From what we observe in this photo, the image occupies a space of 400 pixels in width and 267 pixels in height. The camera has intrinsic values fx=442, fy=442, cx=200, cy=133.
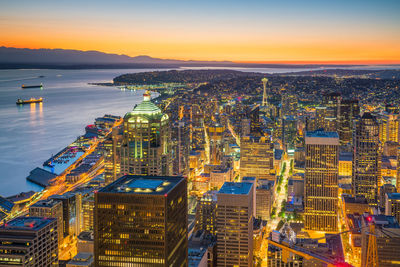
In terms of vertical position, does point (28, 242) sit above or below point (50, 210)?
above

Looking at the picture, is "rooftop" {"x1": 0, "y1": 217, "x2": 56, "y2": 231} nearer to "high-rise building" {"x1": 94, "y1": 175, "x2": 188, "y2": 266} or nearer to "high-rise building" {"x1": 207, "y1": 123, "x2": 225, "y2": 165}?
"high-rise building" {"x1": 94, "y1": 175, "x2": 188, "y2": 266}

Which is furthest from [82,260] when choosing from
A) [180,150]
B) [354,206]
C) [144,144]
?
[180,150]

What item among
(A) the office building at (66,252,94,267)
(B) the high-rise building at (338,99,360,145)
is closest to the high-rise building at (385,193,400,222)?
(A) the office building at (66,252,94,267)

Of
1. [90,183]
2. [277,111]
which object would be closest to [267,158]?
[90,183]

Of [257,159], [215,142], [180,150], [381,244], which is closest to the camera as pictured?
[381,244]

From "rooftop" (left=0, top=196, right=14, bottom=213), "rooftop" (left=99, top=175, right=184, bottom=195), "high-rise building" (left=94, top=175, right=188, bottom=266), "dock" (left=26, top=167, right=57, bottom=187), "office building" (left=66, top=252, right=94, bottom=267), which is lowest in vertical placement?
"office building" (left=66, top=252, right=94, bottom=267)

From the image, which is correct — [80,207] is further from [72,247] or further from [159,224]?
[159,224]

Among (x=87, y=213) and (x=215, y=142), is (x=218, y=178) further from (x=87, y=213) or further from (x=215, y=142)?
(x=87, y=213)
